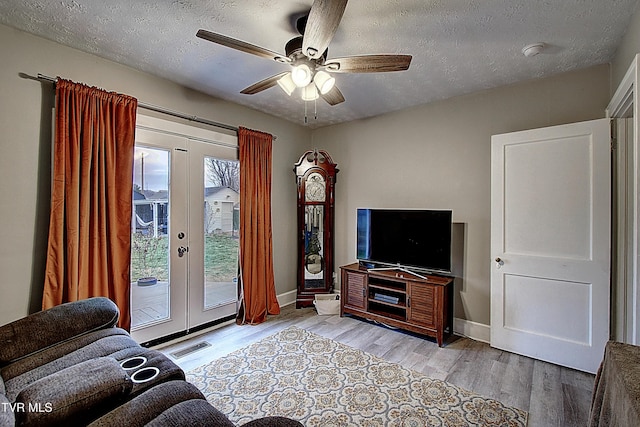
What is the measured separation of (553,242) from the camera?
264cm

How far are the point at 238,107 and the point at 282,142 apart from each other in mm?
778

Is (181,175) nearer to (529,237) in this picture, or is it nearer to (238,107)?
(238,107)

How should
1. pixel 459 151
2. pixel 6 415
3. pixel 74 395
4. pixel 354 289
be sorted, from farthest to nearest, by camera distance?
pixel 354 289 < pixel 459 151 < pixel 74 395 < pixel 6 415

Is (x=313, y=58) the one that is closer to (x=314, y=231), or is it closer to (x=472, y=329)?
(x=314, y=231)

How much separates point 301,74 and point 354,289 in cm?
255

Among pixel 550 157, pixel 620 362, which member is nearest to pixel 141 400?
pixel 620 362

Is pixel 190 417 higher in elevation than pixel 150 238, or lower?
lower

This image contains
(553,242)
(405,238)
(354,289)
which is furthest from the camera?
(354,289)

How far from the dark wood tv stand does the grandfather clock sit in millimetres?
498

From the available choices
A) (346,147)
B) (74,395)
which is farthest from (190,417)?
(346,147)

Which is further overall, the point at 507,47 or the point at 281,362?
the point at 281,362

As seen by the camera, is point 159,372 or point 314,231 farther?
point 314,231

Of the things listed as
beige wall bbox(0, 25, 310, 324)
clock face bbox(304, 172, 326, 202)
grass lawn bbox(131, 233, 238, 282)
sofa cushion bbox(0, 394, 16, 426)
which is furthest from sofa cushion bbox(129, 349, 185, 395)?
clock face bbox(304, 172, 326, 202)

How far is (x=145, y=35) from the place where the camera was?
2.18m
